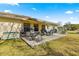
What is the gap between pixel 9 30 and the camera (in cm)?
473

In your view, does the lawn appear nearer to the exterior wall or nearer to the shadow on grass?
the shadow on grass

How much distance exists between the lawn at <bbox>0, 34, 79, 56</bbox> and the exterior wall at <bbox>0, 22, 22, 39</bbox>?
0.11 m

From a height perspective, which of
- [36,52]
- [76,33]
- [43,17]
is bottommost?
[36,52]

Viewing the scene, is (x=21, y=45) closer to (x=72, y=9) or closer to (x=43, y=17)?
(x=43, y=17)

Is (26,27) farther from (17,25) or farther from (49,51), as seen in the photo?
(49,51)

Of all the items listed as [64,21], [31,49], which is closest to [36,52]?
[31,49]

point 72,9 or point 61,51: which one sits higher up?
point 72,9

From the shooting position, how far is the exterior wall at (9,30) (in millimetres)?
4691

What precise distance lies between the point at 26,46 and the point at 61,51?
0.74 m

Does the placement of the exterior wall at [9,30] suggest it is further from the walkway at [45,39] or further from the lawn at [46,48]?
the walkway at [45,39]

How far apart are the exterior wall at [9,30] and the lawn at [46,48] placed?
11 cm

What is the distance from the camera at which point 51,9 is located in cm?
470

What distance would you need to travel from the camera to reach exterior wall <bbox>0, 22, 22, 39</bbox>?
4.69 metres

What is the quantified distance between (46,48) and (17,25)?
776 mm
